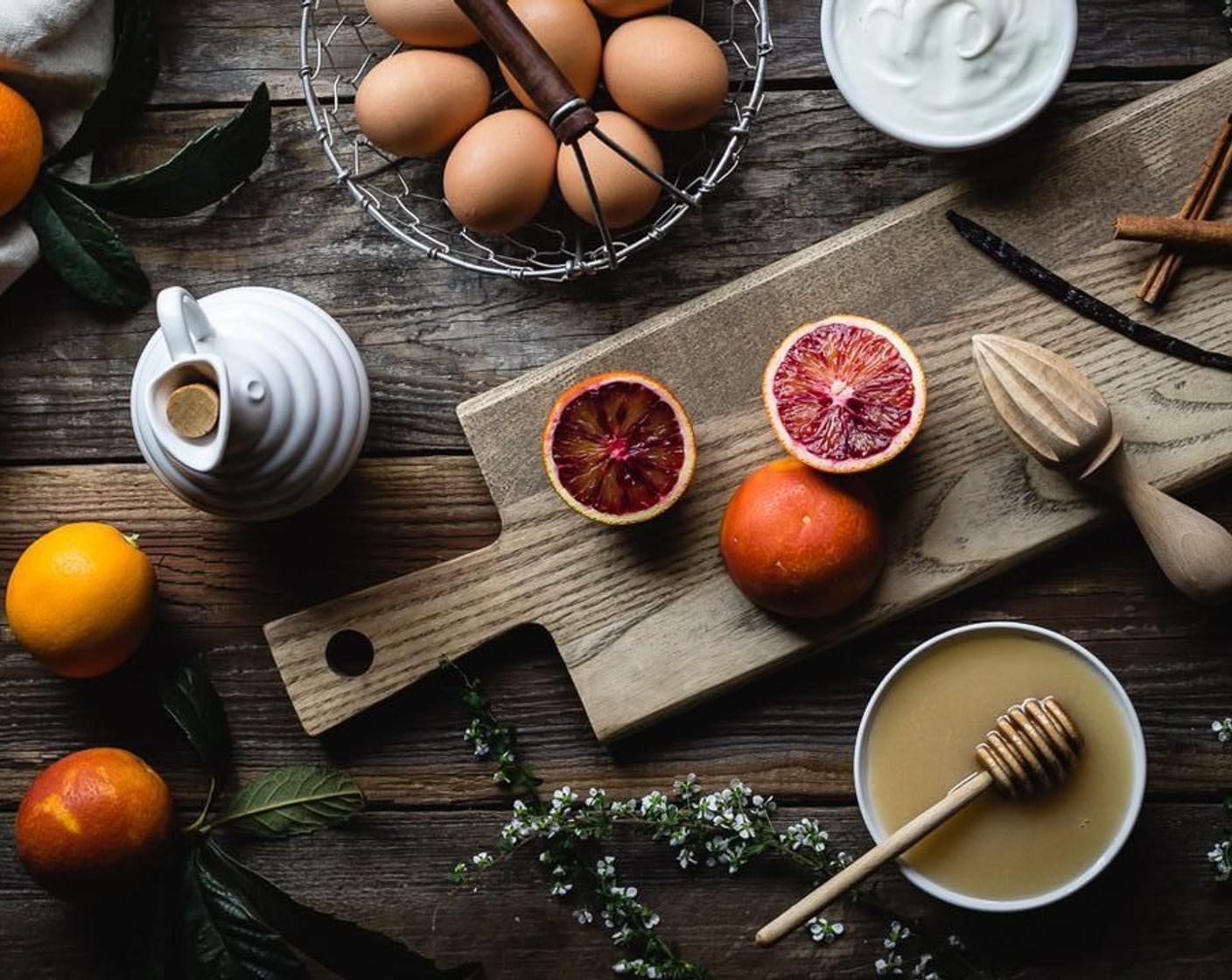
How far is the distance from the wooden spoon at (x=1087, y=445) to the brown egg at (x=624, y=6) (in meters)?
0.51

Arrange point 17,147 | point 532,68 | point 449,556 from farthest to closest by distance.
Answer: point 449,556 → point 17,147 → point 532,68

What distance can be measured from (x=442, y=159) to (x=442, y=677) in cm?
62

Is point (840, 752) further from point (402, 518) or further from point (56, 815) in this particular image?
point (56, 815)

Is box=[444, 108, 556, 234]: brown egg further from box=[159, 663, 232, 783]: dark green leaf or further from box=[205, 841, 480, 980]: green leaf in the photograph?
box=[205, 841, 480, 980]: green leaf

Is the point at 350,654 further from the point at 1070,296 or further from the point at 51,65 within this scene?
the point at 1070,296

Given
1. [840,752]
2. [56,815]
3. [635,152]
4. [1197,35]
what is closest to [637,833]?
[840,752]

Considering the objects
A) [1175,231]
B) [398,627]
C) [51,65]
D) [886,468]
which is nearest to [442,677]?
[398,627]

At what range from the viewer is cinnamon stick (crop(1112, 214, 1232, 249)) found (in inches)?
55.1

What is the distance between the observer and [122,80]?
1521 millimetres

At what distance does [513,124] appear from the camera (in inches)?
54.4

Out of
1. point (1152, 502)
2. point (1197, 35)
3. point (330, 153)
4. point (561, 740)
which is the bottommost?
point (561, 740)

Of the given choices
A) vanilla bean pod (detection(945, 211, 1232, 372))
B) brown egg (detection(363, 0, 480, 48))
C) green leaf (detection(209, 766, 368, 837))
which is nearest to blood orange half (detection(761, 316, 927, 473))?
vanilla bean pod (detection(945, 211, 1232, 372))

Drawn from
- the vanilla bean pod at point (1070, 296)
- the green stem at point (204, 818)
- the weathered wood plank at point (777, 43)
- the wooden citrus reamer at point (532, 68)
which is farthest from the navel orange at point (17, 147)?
the vanilla bean pod at point (1070, 296)

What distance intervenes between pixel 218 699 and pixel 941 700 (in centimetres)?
85
